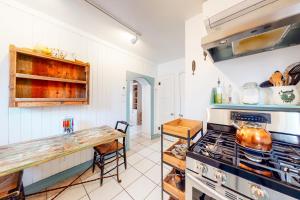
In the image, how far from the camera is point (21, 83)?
4.95 ft

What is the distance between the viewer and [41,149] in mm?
1325

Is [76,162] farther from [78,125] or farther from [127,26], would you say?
[127,26]

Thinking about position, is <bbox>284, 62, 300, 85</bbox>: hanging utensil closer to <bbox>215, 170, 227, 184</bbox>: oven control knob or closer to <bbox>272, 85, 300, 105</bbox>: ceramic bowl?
<bbox>272, 85, 300, 105</bbox>: ceramic bowl

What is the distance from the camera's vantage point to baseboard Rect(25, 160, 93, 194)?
1606mm

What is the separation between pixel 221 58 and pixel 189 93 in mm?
597

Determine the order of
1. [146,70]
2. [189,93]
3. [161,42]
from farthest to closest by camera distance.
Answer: [146,70] < [161,42] < [189,93]

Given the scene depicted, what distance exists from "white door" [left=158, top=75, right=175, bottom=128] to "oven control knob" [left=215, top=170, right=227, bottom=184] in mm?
2860

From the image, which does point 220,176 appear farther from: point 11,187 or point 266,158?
point 11,187

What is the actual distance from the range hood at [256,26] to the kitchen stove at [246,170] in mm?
631

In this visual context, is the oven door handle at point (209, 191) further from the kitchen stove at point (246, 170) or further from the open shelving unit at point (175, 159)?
the open shelving unit at point (175, 159)

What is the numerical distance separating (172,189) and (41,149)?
4.96 ft

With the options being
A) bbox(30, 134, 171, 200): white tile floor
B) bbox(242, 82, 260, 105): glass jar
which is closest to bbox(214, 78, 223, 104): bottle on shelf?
bbox(242, 82, 260, 105): glass jar

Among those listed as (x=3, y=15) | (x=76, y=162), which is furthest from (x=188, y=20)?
(x=76, y=162)

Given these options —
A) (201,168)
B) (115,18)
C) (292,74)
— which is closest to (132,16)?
(115,18)
